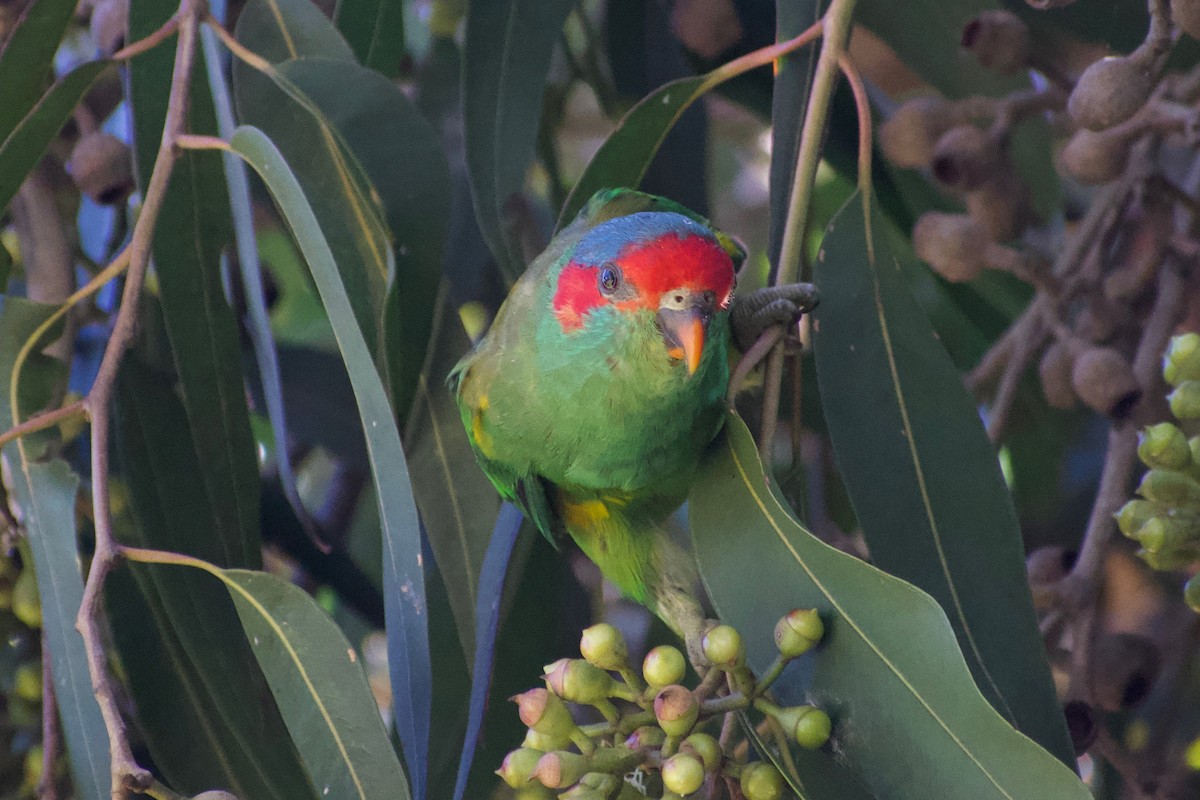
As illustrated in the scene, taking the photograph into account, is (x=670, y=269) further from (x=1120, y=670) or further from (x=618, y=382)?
(x=1120, y=670)

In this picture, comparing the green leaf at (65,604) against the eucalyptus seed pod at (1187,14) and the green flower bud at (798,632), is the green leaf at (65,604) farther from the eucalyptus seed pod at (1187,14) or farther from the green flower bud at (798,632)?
the eucalyptus seed pod at (1187,14)

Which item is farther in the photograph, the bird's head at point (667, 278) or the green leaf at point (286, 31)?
the green leaf at point (286, 31)

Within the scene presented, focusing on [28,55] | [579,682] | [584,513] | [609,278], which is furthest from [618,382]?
[28,55]

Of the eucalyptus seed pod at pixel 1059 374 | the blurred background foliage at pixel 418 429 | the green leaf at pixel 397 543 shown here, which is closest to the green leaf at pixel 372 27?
the blurred background foliage at pixel 418 429

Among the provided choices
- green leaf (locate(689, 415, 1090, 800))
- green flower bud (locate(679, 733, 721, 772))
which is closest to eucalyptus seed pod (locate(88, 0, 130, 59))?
green leaf (locate(689, 415, 1090, 800))

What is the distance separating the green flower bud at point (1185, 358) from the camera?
1283 mm

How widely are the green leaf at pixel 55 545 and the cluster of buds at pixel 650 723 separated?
0.52m

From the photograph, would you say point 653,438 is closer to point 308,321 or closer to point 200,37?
A: point 200,37

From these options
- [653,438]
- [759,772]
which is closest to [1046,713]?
[759,772]

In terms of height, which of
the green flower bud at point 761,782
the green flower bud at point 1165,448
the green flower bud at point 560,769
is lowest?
the green flower bud at point 761,782

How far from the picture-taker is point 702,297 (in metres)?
1.28

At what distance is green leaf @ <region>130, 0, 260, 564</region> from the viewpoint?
63.9 inches

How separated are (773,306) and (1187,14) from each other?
571mm

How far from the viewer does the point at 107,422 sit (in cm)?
137
